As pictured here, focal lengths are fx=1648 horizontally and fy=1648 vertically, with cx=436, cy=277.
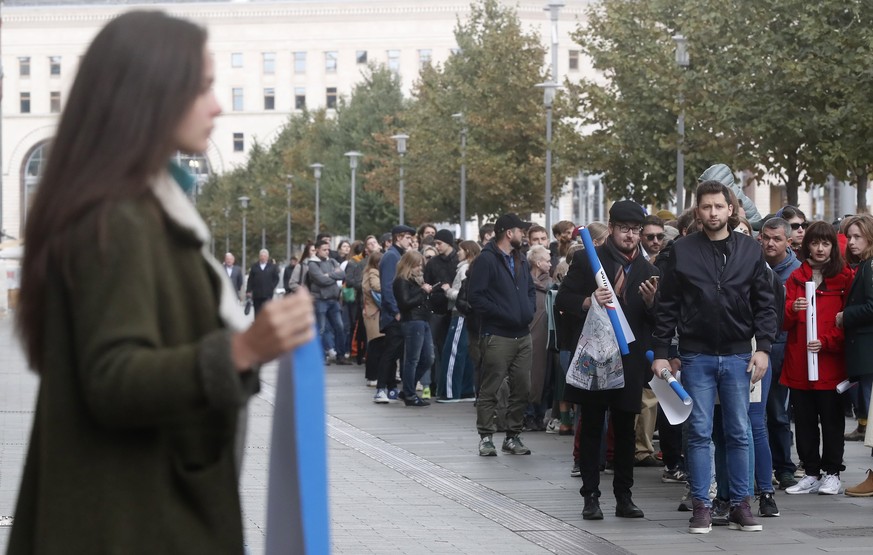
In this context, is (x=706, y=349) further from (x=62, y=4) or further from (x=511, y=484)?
(x=62, y=4)

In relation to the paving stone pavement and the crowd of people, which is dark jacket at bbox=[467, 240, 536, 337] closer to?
the crowd of people

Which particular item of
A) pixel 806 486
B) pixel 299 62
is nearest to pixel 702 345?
pixel 806 486

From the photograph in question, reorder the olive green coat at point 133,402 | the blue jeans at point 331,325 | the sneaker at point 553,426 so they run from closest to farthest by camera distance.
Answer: the olive green coat at point 133,402 → the sneaker at point 553,426 → the blue jeans at point 331,325

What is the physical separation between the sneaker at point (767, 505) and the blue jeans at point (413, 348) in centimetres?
842

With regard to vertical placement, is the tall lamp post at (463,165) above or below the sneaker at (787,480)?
above

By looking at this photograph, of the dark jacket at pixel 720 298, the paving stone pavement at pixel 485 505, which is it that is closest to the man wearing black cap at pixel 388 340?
the paving stone pavement at pixel 485 505

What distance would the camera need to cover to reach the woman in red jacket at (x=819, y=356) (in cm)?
1042

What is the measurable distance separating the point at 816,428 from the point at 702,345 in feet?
7.53

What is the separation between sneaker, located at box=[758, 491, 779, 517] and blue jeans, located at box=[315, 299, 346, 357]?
15.5 meters

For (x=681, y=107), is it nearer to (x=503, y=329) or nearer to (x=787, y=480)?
(x=503, y=329)

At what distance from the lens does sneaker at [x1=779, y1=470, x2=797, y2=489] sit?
35.6 feet

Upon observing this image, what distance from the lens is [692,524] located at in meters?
8.95

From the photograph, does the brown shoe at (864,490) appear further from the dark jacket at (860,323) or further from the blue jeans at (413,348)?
the blue jeans at (413,348)

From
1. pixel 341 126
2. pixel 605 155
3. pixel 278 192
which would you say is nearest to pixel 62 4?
pixel 278 192
